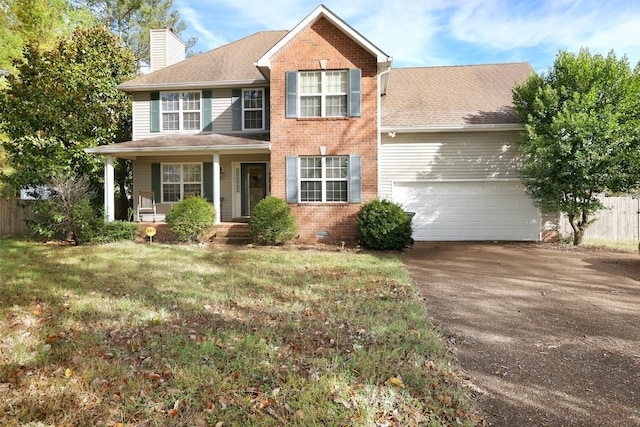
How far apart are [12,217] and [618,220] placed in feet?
72.2

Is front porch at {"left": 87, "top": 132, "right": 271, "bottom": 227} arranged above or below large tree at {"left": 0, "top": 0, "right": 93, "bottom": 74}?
below

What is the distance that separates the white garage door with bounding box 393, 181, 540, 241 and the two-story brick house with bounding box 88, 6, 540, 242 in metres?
0.03

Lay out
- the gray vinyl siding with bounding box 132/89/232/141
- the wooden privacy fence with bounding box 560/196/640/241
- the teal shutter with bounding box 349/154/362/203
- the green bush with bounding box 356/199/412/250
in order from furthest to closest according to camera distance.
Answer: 1. the gray vinyl siding with bounding box 132/89/232/141
2. the wooden privacy fence with bounding box 560/196/640/241
3. the teal shutter with bounding box 349/154/362/203
4. the green bush with bounding box 356/199/412/250

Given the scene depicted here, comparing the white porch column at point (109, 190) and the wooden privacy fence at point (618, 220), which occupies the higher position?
the white porch column at point (109, 190)

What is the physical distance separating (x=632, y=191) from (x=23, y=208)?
20.5 meters

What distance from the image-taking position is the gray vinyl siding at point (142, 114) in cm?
1523

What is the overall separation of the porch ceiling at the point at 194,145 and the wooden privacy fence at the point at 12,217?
4492mm

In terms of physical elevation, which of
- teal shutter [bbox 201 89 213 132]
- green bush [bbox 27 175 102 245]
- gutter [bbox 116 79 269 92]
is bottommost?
green bush [bbox 27 175 102 245]

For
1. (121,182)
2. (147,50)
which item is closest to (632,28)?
(121,182)

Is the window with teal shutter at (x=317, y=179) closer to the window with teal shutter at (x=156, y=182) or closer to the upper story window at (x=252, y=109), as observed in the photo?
the upper story window at (x=252, y=109)

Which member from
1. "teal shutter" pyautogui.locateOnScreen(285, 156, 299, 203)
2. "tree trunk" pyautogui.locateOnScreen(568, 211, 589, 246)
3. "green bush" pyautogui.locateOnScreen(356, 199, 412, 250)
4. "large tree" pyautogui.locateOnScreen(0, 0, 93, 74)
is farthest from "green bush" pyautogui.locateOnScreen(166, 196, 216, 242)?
"large tree" pyautogui.locateOnScreen(0, 0, 93, 74)

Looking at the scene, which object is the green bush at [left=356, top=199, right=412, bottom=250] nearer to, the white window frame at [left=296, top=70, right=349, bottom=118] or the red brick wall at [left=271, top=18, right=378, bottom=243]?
the red brick wall at [left=271, top=18, right=378, bottom=243]

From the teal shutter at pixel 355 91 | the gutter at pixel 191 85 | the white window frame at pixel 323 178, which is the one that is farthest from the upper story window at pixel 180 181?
the teal shutter at pixel 355 91

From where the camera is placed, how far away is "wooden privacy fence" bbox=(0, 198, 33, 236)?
15375 mm
